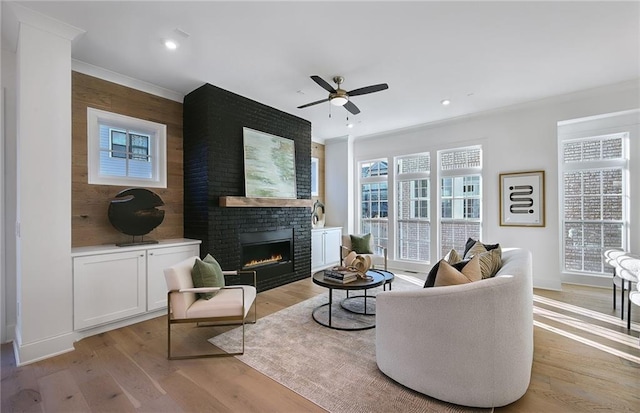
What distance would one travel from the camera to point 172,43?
276 cm

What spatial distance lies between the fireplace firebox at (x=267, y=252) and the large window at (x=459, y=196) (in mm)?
3009

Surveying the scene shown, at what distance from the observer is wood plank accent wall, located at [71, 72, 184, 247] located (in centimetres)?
312

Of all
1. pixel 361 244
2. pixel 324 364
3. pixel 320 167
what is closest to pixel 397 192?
pixel 361 244

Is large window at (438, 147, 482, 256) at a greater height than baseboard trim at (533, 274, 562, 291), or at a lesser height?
greater

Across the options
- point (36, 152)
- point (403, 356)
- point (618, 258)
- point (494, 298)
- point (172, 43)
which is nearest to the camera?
point (494, 298)

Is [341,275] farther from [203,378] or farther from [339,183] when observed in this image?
[339,183]

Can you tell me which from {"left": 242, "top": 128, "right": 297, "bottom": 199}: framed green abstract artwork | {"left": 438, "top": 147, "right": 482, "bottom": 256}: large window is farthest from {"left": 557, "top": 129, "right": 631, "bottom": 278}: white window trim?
{"left": 242, "top": 128, "right": 297, "bottom": 199}: framed green abstract artwork

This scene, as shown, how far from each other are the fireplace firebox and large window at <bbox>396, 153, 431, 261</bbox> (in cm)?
251

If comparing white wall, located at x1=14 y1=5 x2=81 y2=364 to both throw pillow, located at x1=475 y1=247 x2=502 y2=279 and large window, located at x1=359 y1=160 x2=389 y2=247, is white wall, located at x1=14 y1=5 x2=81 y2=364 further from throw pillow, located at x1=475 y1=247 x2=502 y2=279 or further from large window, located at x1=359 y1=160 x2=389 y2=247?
large window, located at x1=359 y1=160 x2=389 y2=247

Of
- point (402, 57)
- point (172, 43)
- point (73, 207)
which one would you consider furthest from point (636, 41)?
point (73, 207)

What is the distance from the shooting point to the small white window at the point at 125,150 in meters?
3.25

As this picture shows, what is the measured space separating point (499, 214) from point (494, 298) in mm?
3604

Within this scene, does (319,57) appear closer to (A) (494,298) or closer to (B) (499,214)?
(A) (494,298)

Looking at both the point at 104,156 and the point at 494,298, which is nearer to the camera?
the point at 494,298
